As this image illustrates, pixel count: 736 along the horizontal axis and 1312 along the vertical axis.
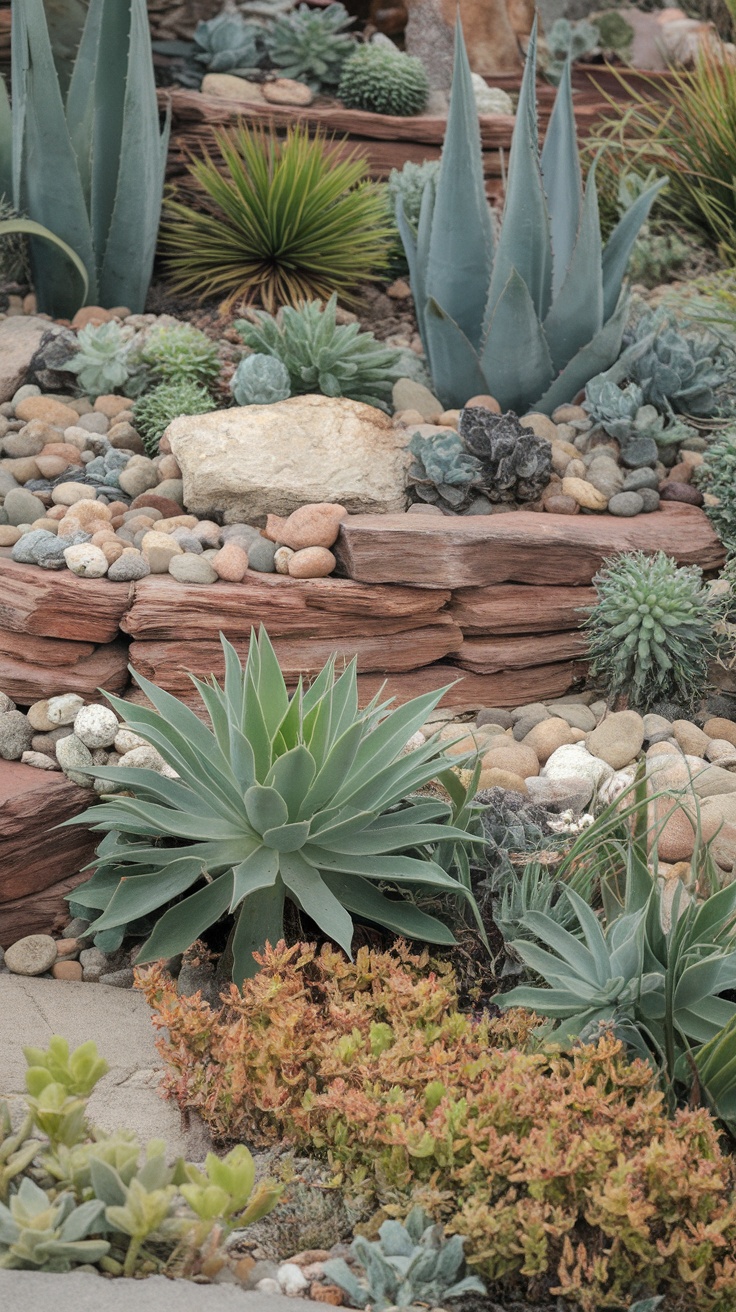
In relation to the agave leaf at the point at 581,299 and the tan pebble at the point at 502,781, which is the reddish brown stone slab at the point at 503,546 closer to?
the tan pebble at the point at 502,781

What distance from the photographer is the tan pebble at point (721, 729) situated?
12.5ft

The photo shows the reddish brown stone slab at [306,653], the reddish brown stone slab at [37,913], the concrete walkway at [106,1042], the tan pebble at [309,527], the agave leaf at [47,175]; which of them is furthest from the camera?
the agave leaf at [47,175]

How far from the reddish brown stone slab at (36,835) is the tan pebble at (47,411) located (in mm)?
1759

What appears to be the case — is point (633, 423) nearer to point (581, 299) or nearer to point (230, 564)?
point (581, 299)

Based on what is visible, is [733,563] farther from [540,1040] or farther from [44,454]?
[44,454]

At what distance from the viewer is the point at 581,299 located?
4664 mm

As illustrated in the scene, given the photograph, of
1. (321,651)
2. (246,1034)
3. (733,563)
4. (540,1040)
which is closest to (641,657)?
(733,563)

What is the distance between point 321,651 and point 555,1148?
81.9 inches

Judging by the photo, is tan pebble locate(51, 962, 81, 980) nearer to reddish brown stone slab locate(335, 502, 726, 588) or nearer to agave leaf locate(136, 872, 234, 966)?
agave leaf locate(136, 872, 234, 966)

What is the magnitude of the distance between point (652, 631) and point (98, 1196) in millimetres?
2488

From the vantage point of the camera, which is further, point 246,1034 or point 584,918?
point 584,918

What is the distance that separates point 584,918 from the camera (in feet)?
8.23

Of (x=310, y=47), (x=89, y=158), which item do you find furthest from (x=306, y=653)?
(x=310, y=47)

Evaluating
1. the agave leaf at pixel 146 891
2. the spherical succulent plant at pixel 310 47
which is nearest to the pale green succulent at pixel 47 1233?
the agave leaf at pixel 146 891
